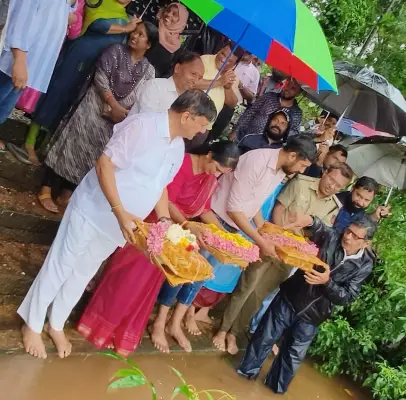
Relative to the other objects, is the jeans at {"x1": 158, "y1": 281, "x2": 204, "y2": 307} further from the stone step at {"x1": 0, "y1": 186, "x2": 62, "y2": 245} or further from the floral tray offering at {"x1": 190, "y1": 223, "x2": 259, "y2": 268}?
the stone step at {"x1": 0, "y1": 186, "x2": 62, "y2": 245}

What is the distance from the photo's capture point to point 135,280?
3531 mm

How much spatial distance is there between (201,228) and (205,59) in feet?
Result: 5.09

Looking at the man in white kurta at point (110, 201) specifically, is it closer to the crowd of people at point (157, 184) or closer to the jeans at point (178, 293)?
the crowd of people at point (157, 184)

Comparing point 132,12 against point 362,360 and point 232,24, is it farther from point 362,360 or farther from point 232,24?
point 362,360

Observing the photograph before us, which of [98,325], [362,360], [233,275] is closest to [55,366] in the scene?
[98,325]

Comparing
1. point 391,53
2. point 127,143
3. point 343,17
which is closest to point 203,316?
point 127,143

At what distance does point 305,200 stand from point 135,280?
158 centimetres

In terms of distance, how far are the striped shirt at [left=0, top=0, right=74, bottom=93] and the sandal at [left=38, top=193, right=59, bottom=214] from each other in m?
0.82

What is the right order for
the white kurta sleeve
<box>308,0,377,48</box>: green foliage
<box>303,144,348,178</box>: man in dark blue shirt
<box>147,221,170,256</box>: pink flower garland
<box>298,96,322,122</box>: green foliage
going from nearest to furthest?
1. <box>147,221,170,256</box>: pink flower garland
2. the white kurta sleeve
3. <box>303,144,348,178</box>: man in dark blue shirt
4. <box>308,0,377,48</box>: green foliage
5. <box>298,96,322,122</box>: green foliage

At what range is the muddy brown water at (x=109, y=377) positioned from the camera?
291 cm

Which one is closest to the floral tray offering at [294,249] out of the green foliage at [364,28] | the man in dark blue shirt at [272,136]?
the man in dark blue shirt at [272,136]

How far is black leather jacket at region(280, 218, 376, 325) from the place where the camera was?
3906 millimetres

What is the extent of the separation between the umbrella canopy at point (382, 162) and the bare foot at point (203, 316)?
225cm

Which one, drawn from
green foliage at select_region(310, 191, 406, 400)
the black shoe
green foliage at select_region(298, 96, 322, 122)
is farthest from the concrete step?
green foliage at select_region(298, 96, 322, 122)
